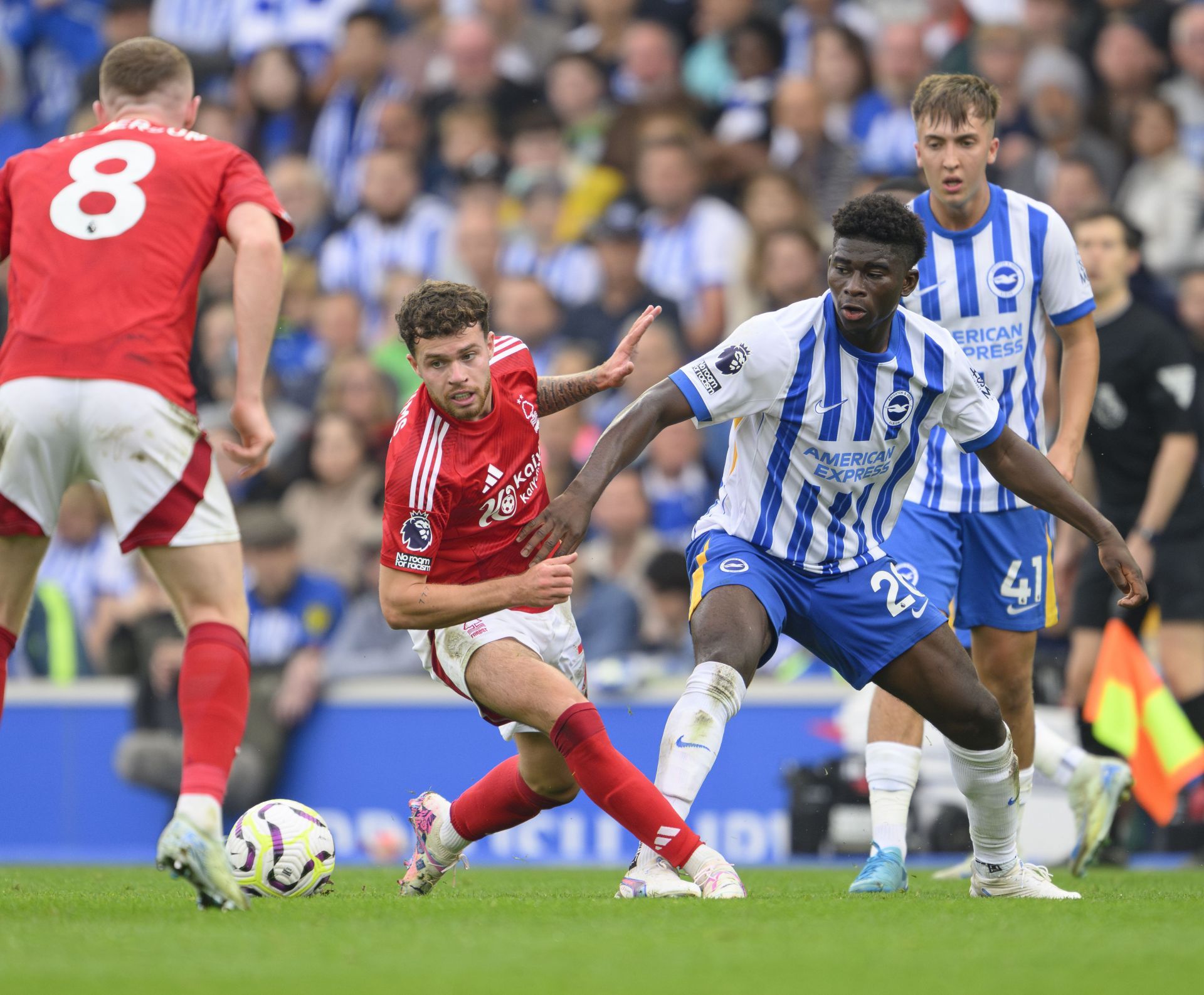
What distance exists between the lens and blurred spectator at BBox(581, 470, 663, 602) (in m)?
10.5

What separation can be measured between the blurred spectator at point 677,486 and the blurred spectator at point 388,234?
3347mm

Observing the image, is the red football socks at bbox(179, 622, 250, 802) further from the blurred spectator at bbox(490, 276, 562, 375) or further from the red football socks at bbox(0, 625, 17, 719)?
the blurred spectator at bbox(490, 276, 562, 375)

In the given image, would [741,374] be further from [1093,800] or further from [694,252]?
[694,252]

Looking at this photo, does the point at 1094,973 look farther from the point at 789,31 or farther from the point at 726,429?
the point at 789,31

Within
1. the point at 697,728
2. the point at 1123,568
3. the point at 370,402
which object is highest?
the point at 370,402

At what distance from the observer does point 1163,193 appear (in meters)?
10.8

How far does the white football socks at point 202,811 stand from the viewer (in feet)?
14.5

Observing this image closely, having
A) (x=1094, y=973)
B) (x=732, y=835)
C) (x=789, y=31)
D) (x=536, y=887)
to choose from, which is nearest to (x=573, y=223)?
(x=789, y=31)

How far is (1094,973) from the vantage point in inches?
145

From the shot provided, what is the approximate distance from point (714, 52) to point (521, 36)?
6.80 feet

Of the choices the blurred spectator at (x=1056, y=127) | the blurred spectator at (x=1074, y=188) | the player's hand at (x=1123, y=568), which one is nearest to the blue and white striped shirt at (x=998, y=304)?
the player's hand at (x=1123, y=568)

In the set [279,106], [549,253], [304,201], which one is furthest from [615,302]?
[279,106]

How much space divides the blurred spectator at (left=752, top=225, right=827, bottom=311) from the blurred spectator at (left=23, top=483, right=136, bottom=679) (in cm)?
488

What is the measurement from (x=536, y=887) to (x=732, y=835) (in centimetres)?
296
